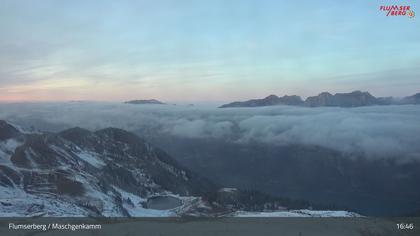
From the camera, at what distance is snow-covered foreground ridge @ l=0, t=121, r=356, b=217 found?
92.9 meters

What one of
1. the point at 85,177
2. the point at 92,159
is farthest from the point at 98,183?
the point at 92,159

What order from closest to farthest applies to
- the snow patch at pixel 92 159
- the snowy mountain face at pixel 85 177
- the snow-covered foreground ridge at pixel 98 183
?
the snow-covered foreground ridge at pixel 98 183 → the snowy mountain face at pixel 85 177 → the snow patch at pixel 92 159

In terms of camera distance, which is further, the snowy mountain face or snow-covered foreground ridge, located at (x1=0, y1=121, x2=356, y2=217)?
the snowy mountain face

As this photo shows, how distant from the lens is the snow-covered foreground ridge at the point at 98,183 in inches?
3659

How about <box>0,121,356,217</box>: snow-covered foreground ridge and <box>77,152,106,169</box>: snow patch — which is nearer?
<box>0,121,356,217</box>: snow-covered foreground ridge

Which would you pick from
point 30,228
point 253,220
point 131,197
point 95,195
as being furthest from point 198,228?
point 131,197

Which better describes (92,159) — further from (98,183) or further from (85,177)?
(85,177)

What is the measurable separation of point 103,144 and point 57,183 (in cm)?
8141

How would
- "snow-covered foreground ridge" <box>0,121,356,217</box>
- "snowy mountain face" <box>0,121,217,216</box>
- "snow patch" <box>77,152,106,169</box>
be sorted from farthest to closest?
"snow patch" <box>77,152,106,169</box> < "snowy mountain face" <box>0,121,217,216</box> < "snow-covered foreground ridge" <box>0,121,356,217</box>

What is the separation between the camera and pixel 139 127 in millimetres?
133375

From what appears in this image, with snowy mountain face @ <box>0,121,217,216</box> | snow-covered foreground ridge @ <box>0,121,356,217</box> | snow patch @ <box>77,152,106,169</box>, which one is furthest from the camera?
snow patch @ <box>77,152,106,169</box>

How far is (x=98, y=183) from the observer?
13325 centimetres

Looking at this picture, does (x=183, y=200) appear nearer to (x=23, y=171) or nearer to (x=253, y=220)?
(x=23, y=171)

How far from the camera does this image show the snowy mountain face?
94.6 meters
